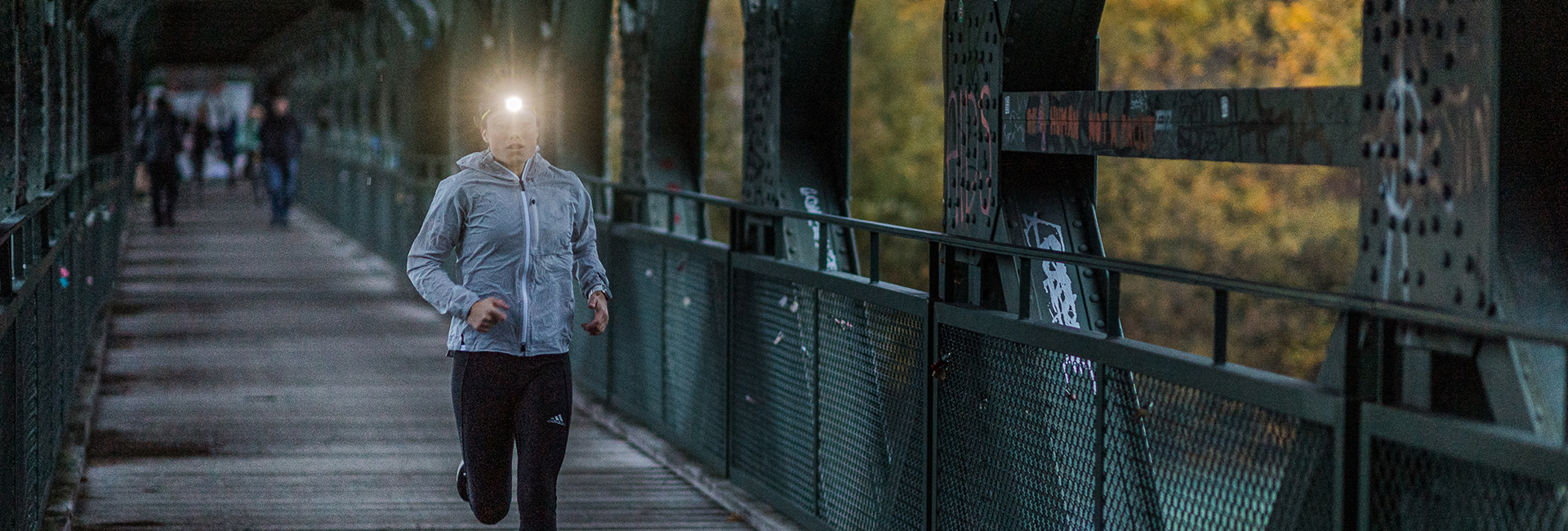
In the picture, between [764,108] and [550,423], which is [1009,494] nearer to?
[550,423]

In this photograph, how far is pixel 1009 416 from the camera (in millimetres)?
5434

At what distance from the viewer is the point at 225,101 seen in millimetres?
63062

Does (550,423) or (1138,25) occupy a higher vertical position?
A: (1138,25)

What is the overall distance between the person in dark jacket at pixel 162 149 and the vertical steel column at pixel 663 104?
16.7 meters

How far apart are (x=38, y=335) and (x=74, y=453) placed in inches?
79.0

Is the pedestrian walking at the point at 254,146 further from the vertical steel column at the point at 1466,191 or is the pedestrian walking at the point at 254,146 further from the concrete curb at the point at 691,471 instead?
the vertical steel column at the point at 1466,191

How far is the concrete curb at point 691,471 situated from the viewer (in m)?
7.89

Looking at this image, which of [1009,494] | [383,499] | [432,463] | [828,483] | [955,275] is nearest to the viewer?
[1009,494]

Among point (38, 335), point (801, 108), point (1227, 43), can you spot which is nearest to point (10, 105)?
point (38, 335)

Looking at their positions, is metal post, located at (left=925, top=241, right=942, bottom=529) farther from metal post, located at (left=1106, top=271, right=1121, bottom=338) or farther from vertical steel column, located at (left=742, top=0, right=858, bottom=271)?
vertical steel column, located at (left=742, top=0, right=858, bottom=271)

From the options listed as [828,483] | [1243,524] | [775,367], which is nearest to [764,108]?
[775,367]

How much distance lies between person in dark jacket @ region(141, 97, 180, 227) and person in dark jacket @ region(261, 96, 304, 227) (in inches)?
59.3

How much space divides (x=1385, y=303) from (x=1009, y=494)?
200 centimetres

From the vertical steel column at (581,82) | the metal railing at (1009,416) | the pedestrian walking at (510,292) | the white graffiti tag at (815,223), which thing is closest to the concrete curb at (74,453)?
the pedestrian walking at (510,292)
